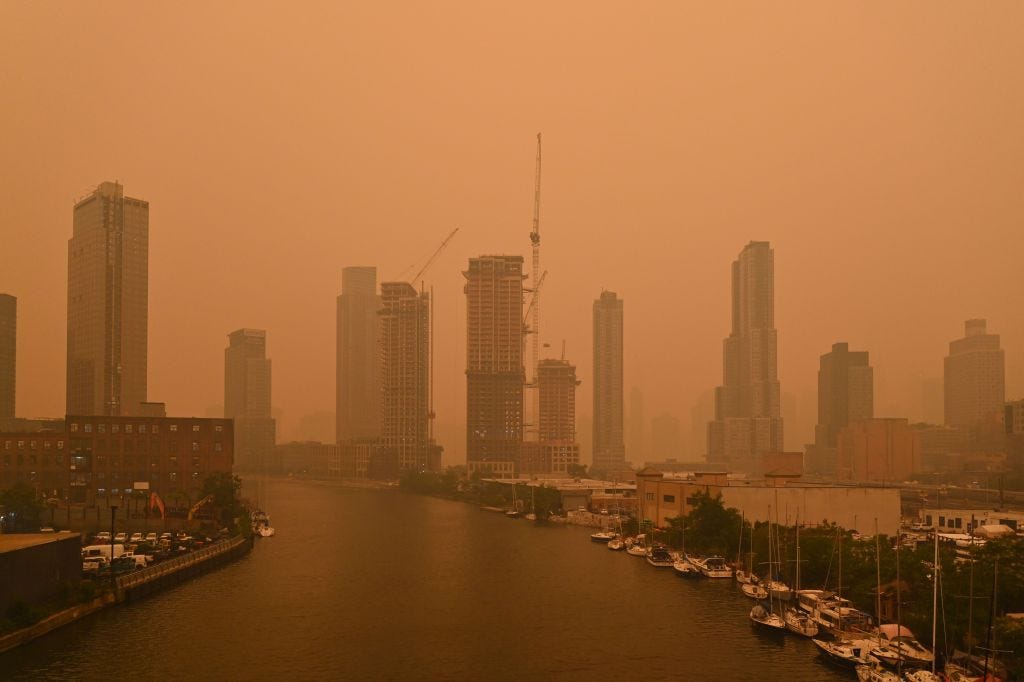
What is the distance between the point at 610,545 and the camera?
40594 millimetres

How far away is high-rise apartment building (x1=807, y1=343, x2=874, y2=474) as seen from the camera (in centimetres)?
14112

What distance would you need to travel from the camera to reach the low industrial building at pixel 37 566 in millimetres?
20234

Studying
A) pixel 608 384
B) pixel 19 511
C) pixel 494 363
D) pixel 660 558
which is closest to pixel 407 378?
pixel 494 363

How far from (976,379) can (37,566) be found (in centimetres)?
12834

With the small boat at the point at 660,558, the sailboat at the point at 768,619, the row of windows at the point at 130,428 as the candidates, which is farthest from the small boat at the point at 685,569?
the row of windows at the point at 130,428

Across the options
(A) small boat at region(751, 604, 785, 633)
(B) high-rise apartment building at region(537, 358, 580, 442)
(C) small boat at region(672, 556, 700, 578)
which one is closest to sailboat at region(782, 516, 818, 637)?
(A) small boat at region(751, 604, 785, 633)

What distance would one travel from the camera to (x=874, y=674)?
17203mm

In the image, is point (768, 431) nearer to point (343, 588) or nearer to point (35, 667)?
point (343, 588)

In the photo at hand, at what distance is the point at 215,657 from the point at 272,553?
722 inches

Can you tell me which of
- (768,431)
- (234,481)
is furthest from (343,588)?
(768,431)

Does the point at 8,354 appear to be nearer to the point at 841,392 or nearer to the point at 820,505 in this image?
the point at 820,505

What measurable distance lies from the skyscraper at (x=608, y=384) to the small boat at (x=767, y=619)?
455ft

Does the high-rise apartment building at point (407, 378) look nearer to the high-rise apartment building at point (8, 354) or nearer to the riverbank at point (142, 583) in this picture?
the high-rise apartment building at point (8, 354)

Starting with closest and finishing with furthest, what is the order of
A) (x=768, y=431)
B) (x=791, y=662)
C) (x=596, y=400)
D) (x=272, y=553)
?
(x=791, y=662), (x=272, y=553), (x=768, y=431), (x=596, y=400)
